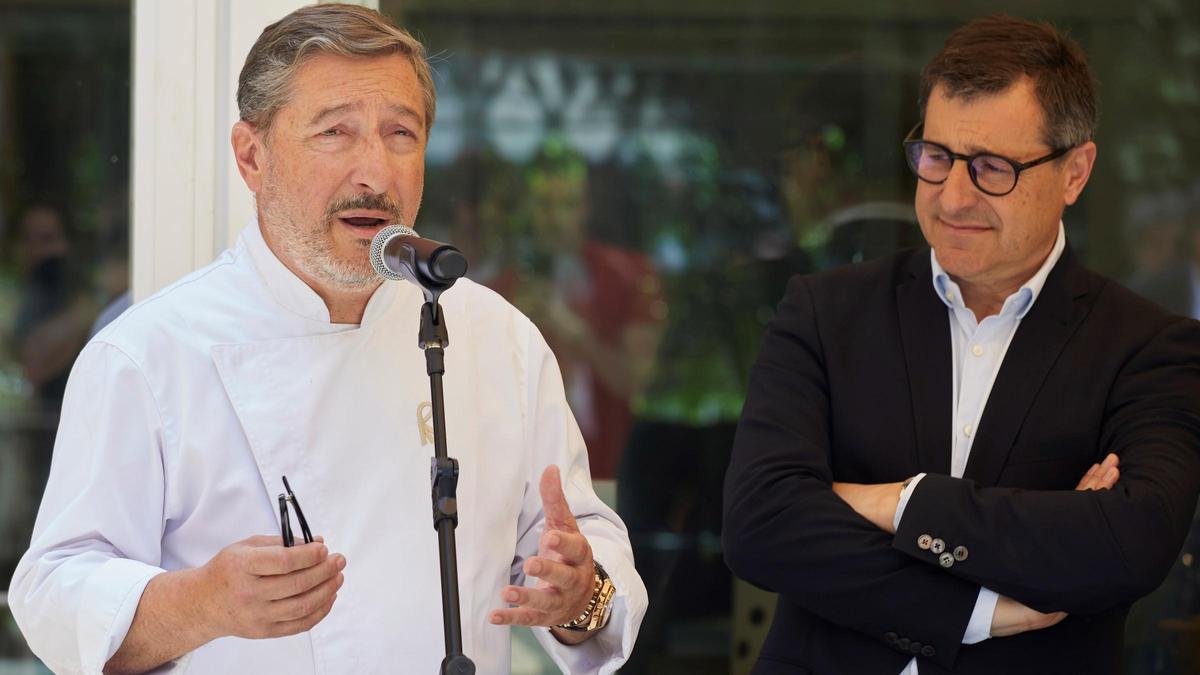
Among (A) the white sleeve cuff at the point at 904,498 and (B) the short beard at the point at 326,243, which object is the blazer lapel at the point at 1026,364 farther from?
(B) the short beard at the point at 326,243

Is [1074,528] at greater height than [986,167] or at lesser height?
lesser

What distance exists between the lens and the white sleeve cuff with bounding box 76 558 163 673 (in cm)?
200

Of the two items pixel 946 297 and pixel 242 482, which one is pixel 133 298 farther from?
pixel 946 297

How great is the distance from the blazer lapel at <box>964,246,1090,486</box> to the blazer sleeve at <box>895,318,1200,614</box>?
11 cm

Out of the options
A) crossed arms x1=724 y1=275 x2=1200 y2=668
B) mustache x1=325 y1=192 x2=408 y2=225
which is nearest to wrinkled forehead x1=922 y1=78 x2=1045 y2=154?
crossed arms x1=724 y1=275 x2=1200 y2=668

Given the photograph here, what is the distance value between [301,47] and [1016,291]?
→ 1.36m

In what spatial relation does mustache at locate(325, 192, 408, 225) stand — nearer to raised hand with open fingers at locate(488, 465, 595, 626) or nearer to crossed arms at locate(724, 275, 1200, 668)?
raised hand with open fingers at locate(488, 465, 595, 626)

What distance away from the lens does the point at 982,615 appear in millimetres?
2342

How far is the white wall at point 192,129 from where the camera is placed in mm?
2861

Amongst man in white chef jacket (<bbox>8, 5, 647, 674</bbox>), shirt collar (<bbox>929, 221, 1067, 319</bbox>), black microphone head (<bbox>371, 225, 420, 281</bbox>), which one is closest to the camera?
black microphone head (<bbox>371, 225, 420, 281</bbox>)

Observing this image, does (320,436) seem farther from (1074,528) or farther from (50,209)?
(50,209)

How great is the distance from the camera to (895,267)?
107 inches

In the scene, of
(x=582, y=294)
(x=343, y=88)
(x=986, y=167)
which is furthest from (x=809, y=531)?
(x=582, y=294)

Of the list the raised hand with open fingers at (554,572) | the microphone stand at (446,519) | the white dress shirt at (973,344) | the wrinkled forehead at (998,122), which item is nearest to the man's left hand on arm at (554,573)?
the raised hand with open fingers at (554,572)
